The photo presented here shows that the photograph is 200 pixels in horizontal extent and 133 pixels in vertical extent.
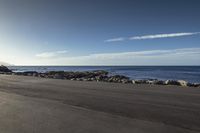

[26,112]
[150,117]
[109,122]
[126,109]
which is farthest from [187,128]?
[26,112]

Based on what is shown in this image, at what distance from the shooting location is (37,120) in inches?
307

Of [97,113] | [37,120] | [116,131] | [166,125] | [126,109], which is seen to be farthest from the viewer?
[126,109]

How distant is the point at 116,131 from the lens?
6.39 metres

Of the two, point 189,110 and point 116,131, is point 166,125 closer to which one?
point 116,131

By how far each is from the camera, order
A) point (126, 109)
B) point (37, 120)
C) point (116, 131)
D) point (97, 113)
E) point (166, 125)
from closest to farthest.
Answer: point (116, 131)
point (166, 125)
point (37, 120)
point (97, 113)
point (126, 109)

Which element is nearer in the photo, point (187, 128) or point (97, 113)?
point (187, 128)

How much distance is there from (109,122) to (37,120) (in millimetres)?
2211

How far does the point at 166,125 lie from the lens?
22.7ft

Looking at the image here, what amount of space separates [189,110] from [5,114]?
20.9 ft

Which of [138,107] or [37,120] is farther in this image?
[138,107]

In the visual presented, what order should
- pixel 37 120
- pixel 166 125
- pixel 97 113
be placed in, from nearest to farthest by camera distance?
pixel 166 125 < pixel 37 120 < pixel 97 113

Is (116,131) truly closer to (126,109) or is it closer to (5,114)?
(126,109)

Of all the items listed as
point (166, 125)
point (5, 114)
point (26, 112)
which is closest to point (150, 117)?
point (166, 125)

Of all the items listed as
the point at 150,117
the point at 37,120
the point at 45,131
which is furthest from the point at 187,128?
the point at 37,120
